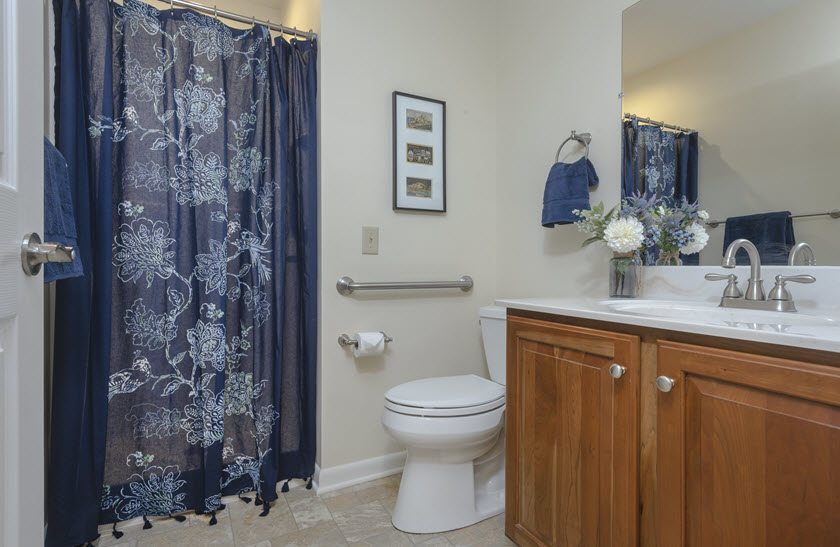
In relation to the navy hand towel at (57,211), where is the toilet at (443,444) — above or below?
below

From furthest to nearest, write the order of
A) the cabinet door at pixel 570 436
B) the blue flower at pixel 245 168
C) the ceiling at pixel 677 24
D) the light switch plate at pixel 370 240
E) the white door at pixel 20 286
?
the light switch plate at pixel 370 240 → the blue flower at pixel 245 168 → the ceiling at pixel 677 24 → the cabinet door at pixel 570 436 → the white door at pixel 20 286

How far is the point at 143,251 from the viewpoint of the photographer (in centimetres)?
154

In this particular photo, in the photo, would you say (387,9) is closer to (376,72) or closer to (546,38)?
(376,72)

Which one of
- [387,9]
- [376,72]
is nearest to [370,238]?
[376,72]

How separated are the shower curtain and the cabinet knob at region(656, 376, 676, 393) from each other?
1.34 m

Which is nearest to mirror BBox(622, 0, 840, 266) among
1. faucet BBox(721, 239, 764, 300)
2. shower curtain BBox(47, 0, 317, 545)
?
faucet BBox(721, 239, 764, 300)

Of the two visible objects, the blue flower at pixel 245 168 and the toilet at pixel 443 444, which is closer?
the toilet at pixel 443 444

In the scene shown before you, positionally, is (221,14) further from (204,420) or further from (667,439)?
(667,439)

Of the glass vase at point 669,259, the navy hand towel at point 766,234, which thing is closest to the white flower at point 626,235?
the glass vase at point 669,259

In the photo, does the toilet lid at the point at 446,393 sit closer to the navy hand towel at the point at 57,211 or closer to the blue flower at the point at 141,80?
the navy hand towel at the point at 57,211

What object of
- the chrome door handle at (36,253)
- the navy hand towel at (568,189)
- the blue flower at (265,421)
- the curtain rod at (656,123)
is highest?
the curtain rod at (656,123)

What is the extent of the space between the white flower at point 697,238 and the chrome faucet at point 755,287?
12cm

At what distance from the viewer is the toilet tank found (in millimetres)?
1700

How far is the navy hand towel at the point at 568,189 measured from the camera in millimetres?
1614
